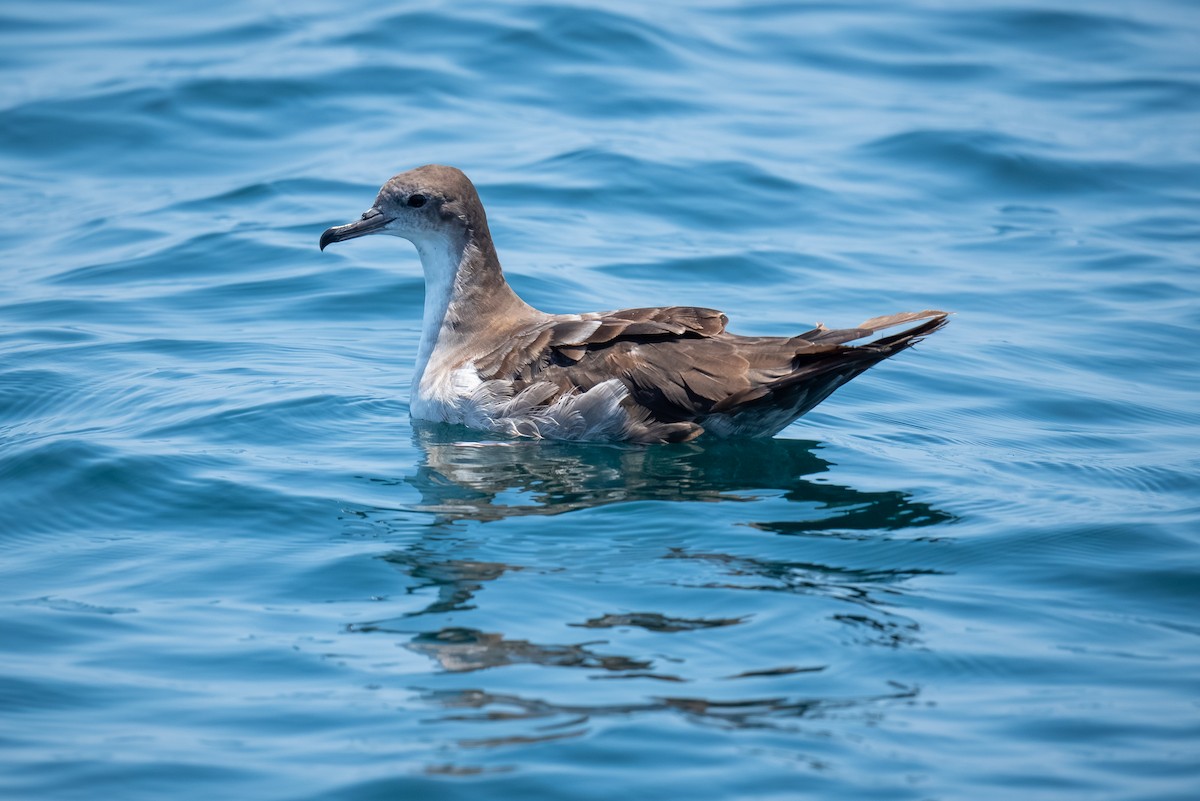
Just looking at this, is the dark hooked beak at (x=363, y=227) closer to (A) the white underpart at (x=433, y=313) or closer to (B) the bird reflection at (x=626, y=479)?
(A) the white underpart at (x=433, y=313)

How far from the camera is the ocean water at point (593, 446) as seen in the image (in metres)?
5.30

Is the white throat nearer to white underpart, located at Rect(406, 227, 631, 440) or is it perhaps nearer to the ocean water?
white underpart, located at Rect(406, 227, 631, 440)

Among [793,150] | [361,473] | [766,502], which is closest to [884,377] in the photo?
[766,502]

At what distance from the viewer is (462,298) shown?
9031 millimetres

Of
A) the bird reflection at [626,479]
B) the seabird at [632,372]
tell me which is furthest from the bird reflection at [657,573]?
the seabird at [632,372]

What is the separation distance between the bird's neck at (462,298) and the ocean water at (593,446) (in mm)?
506

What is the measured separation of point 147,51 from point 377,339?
788 centimetres

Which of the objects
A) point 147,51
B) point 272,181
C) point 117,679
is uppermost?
point 147,51

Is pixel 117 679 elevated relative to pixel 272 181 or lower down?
lower down

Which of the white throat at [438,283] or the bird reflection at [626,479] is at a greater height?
the white throat at [438,283]

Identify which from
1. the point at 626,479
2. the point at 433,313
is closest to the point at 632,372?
the point at 626,479

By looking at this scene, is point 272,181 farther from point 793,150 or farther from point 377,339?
point 793,150

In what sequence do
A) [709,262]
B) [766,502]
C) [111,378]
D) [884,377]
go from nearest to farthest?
[766,502] → [111,378] → [884,377] → [709,262]

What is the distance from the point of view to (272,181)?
44.4 feet
